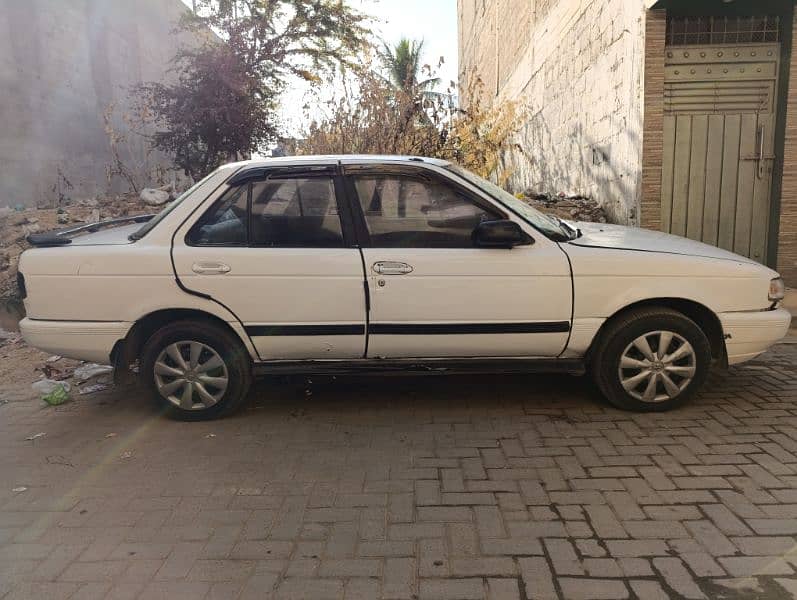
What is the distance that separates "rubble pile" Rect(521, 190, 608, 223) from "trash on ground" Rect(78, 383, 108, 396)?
5.79 meters

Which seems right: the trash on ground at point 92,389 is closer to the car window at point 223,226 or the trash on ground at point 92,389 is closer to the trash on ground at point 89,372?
the trash on ground at point 89,372

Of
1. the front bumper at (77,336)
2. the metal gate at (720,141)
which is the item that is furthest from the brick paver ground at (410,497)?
the metal gate at (720,141)

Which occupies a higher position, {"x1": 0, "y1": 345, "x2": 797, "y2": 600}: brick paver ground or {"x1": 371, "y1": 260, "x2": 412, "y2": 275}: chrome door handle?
{"x1": 371, "y1": 260, "x2": 412, "y2": 275}: chrome door handle

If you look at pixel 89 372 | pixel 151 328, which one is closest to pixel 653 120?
pixel 151 328

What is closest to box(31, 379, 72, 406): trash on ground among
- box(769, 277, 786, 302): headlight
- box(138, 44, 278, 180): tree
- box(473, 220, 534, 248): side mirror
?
box(473, 220, 534, 248): side mirror

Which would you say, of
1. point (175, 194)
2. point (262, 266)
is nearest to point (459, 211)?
point (262, 266)

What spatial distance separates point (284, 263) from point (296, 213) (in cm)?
37

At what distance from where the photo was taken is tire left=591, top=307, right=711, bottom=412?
408 cm

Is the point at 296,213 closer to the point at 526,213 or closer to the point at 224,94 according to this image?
the point at 526,213

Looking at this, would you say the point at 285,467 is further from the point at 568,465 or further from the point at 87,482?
the point at 568,465

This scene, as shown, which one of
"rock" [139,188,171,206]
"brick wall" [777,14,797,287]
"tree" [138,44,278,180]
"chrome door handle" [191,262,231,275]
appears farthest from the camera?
"tree" [138,44,278,180]

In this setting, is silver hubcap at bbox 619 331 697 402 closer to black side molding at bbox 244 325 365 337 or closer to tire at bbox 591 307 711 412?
Answer: tire at bbox 591 307 711 412

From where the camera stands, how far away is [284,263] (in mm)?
4055

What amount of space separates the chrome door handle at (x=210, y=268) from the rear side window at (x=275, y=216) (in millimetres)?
152
